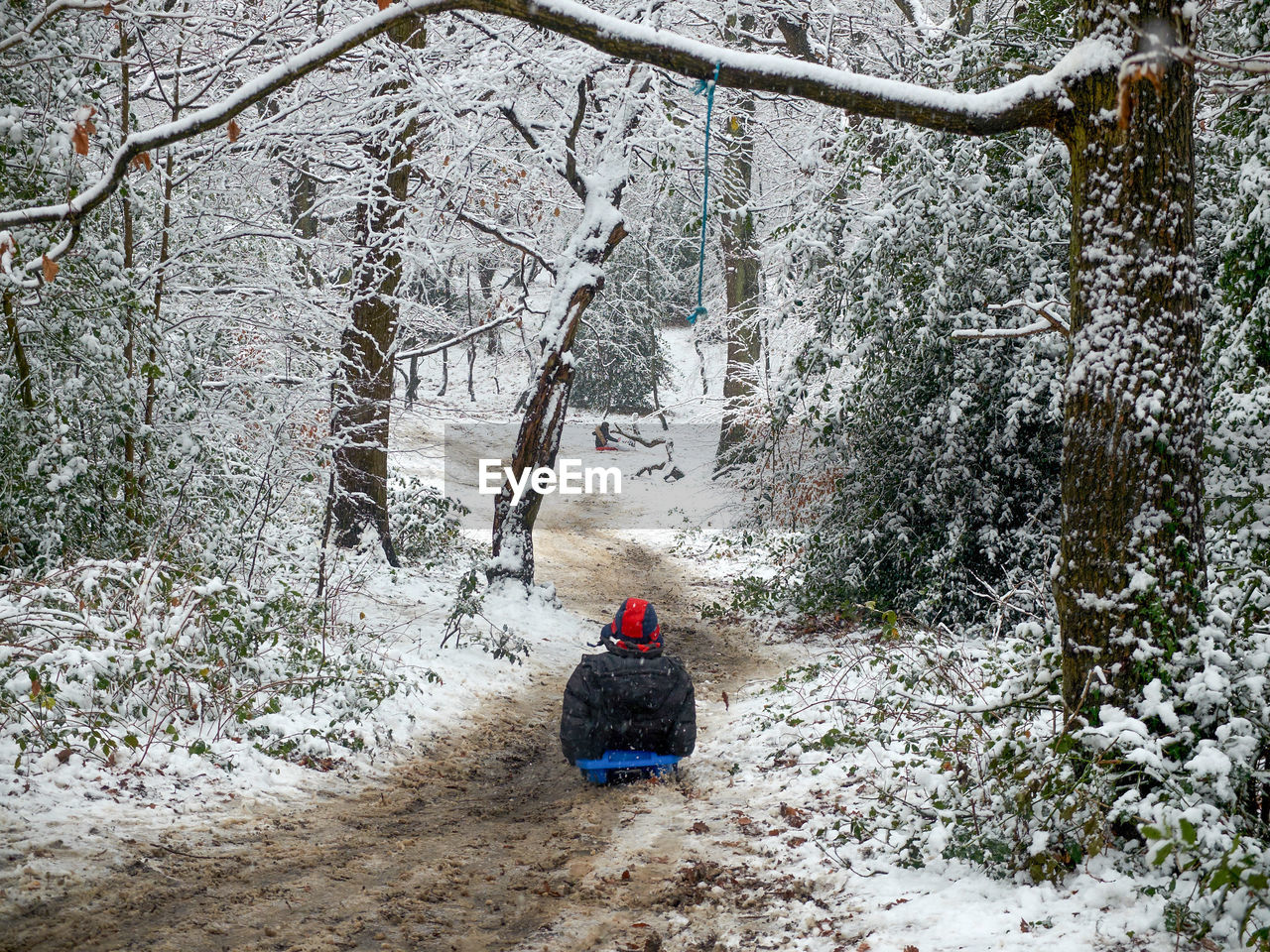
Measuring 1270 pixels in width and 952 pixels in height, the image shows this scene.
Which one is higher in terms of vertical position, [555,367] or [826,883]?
[555,367]

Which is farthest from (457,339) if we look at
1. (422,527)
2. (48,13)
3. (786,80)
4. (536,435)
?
(786,80)

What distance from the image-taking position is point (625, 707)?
18.5 ft

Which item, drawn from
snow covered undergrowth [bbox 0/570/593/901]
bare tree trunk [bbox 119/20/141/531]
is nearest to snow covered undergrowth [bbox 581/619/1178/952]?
snow covered undergrowth [bbox 0/570/593/901]

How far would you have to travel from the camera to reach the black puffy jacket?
562 cm

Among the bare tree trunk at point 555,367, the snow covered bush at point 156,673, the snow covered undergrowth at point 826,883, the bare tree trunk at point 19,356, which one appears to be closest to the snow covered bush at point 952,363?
the snow covered undergrowth at point 826,883

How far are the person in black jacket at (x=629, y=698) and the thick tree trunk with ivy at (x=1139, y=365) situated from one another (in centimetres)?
Result: 269

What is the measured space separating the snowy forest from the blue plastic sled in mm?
106

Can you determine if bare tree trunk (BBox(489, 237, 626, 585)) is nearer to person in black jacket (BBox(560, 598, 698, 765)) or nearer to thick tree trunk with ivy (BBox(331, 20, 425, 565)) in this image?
thick tree trunk with ivy (BBox(331, 20, 425, 565))

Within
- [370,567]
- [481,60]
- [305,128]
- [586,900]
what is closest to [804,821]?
[586,900]

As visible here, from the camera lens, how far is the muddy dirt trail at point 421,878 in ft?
11.8

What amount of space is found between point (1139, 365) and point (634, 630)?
331cm

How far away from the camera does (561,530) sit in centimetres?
1959

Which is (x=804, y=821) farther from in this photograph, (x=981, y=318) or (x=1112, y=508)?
(x=981, y=318)

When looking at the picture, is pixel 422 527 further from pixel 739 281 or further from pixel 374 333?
pixel 739 281
